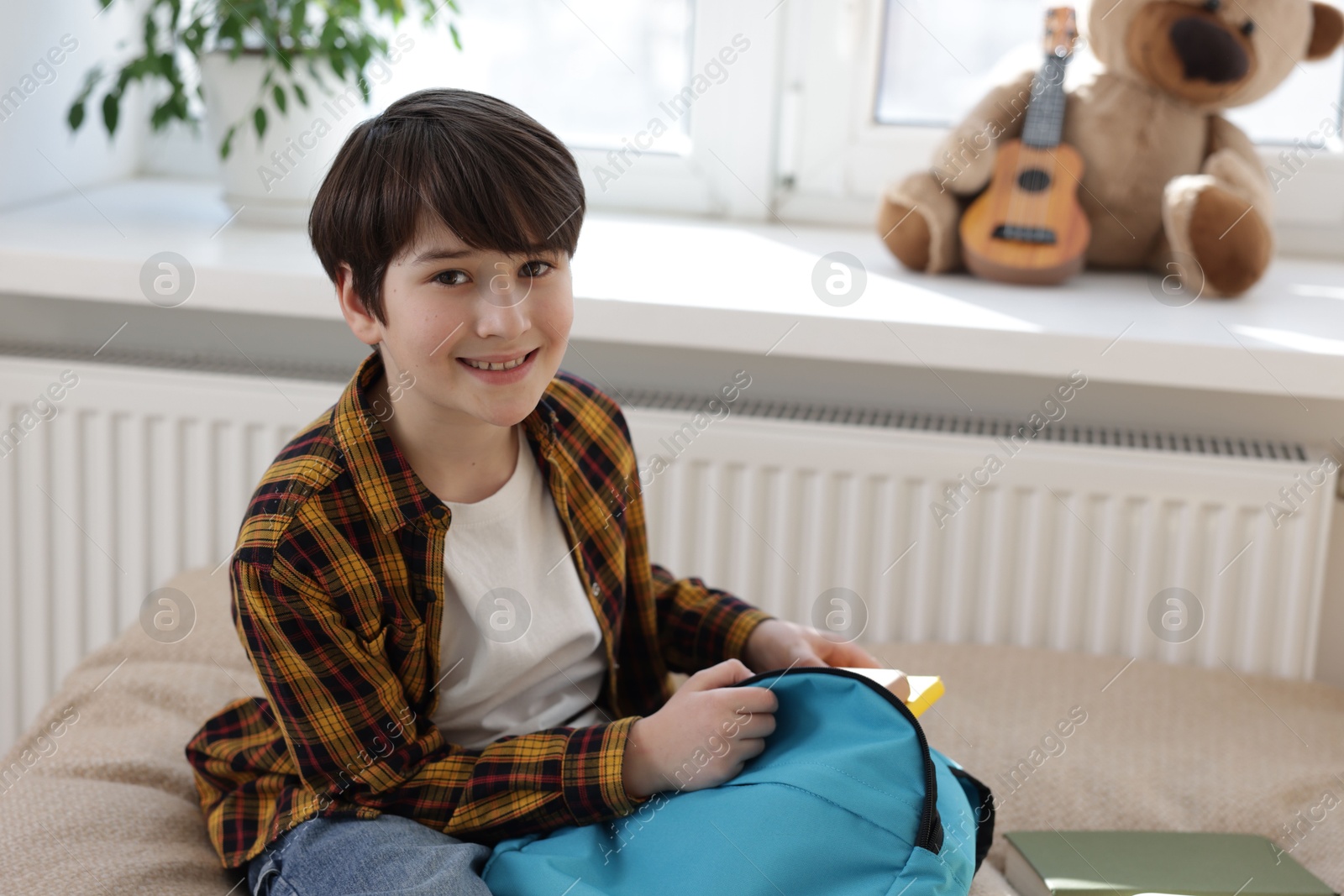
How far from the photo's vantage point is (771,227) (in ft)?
5.19

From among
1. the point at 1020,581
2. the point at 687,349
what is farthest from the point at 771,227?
the point at 1020,581

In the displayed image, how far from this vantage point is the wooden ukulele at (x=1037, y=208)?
1.34m

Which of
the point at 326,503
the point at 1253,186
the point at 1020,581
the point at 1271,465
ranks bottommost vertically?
the point at 1020,581

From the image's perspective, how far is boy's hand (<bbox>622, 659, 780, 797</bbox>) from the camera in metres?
0.77

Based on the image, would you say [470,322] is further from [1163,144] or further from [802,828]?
[1163,144]

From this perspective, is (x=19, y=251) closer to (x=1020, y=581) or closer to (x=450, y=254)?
(x=450, y=254)

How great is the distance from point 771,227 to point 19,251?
0.85 meters

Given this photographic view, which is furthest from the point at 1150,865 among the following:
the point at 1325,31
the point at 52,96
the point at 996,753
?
the point at 52,96

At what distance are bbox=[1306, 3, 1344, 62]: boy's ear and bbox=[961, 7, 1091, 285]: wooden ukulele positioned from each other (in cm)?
27

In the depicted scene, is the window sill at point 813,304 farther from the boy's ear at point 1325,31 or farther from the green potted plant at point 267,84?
the boy's ear at point 1325,31

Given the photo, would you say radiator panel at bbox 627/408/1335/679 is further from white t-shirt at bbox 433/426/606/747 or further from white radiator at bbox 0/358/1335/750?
white t-shirt at bbox 433/426/606/747

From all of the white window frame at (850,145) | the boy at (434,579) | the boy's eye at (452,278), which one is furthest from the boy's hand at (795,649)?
the white window frame at (850,145)

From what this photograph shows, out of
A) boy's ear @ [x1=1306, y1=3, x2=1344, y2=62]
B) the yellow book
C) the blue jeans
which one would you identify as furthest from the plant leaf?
boy's ear @ [x1=1306, y1=3, x2=1344, y2=62]

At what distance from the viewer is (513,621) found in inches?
34.4
